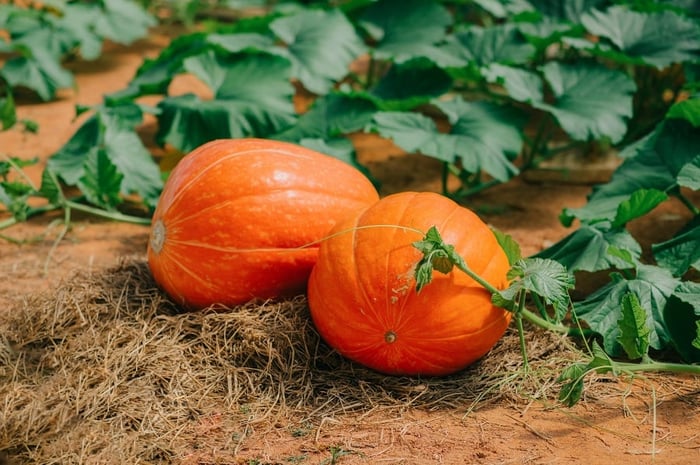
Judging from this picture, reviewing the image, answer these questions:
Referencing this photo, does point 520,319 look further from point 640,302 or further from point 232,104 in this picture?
point 232,104

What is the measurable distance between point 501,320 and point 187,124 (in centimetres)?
204

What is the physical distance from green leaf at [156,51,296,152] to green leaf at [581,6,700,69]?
4.85 ft

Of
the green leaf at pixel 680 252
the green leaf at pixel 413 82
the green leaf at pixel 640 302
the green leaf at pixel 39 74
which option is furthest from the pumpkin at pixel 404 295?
the green leaf at pixel 39 74

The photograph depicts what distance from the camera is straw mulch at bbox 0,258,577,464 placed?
201cm

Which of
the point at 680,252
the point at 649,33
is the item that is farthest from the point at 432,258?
the point at 649,33

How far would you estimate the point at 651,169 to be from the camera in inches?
118

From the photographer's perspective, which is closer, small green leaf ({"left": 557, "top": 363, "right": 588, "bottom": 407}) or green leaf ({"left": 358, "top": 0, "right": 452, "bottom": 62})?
small green leaf ({"left": 557, "top": 363, "right": 588, "bottom": 407})

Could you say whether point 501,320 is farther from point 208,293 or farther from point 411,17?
point 411,17

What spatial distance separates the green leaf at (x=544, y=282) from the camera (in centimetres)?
205

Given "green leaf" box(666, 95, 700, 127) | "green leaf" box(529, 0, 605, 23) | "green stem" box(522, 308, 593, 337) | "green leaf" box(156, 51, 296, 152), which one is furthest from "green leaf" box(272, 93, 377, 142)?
"green stem" box(522, 308, 593, 337)

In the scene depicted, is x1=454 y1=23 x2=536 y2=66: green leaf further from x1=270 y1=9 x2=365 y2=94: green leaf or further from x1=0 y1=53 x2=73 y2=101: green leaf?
x1=0 y1=53 x2=73 y2=101: green leaf

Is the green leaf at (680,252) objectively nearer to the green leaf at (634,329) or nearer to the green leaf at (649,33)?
the green leaf at (634,329)

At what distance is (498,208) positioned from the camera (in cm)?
359

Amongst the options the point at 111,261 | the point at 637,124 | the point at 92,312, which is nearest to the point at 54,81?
the point at 111,261
